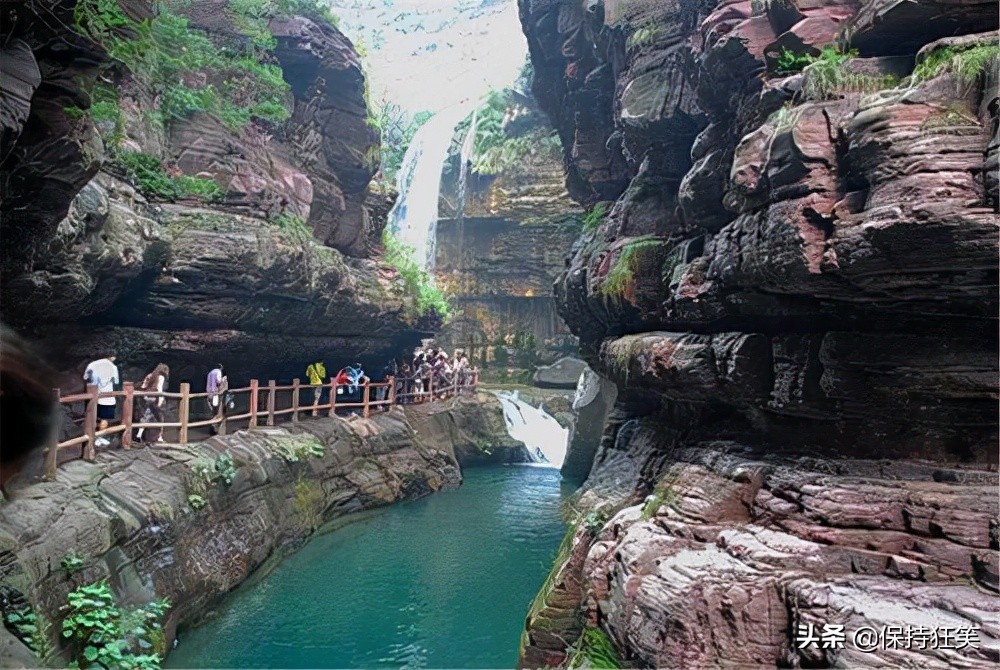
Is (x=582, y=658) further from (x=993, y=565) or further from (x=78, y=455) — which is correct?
(x=78, y=455)

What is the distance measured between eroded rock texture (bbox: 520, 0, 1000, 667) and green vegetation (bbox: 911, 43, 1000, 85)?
4 centimetres

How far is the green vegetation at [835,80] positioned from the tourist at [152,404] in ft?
34.7

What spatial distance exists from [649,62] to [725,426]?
22.1 feet

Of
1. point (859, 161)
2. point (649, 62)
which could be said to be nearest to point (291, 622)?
point (859, 161)

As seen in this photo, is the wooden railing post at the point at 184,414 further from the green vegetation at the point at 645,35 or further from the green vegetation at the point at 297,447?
the green vegetation at the point at 645,35

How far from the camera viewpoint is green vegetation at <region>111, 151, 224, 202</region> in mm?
12906

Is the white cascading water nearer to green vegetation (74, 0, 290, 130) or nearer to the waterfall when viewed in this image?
the waterfall

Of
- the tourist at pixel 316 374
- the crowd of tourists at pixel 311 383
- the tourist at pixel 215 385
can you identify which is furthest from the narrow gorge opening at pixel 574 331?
the tourist at pixel 316 374

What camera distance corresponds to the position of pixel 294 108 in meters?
18.3

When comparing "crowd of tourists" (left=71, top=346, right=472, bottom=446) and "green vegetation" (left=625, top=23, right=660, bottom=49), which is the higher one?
"green vegetation" (left=625, top=23, right=660, bottom=49)

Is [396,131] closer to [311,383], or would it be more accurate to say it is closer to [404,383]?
[404,383]

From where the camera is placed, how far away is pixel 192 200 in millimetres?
13695

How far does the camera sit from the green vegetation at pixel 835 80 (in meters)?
6.97

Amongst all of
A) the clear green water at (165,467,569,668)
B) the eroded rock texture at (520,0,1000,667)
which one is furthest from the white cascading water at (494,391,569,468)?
the eroded rock texture at (520,0,1000,667)
